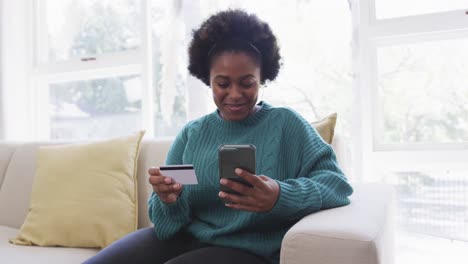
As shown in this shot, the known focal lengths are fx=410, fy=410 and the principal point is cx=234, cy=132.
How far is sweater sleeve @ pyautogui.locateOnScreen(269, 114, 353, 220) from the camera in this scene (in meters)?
0.94

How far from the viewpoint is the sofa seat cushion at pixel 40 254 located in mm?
1278

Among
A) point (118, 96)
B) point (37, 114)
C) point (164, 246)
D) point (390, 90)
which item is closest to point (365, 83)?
point (390, 90)

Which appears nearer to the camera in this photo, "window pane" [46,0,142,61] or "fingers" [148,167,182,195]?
"fingers" [148,167,182,195]

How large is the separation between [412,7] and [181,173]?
52.7 inches

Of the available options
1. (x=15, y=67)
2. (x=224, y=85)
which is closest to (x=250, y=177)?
(x=224, y=85)

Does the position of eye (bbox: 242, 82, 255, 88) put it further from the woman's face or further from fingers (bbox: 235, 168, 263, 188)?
fingers (bbox: 235, 168, 263, 188)

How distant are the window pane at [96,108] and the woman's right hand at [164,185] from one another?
1.41m

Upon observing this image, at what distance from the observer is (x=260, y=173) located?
108cm

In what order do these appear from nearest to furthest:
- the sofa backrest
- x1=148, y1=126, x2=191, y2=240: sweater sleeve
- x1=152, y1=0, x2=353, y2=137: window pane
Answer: x1=148, y1=126, x2=191, y2=240: sweater sleeve → the sofa backrest → x1=152, y1=0, x2=353, y2=137: window pane

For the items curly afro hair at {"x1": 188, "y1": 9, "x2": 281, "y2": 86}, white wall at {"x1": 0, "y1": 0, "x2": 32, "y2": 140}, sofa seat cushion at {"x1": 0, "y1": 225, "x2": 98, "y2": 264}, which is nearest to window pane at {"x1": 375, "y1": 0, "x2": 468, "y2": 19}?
curly afro hair at {"x1": 188, "y1": 9, "x2": 281, "y2": 86}

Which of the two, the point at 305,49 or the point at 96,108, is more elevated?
the point at 305,49

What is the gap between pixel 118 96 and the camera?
2.54 metres

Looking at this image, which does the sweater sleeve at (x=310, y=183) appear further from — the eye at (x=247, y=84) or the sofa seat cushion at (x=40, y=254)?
the sofa seat cushion at (x=40, y=254)

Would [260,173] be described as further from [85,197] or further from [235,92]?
[85,197]
